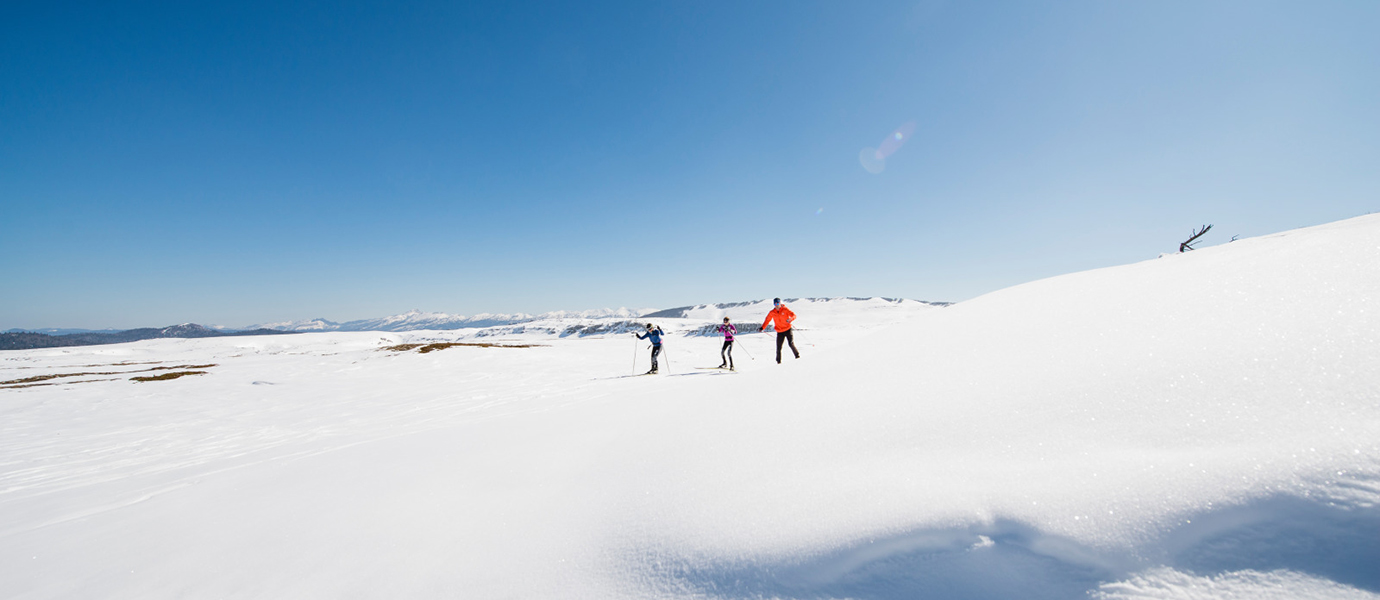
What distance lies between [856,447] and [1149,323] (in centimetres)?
198

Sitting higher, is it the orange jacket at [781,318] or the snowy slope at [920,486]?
the orange jacket at [781,318]

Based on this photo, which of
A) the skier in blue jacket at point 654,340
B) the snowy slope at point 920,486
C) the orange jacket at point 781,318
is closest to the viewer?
the snowy slope at point 920,486

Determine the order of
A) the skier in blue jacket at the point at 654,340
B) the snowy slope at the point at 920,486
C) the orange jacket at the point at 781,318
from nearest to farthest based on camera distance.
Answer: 1. the snowy slope at the point at 920,486
2. the orange jacket at the point at 781,318
3. the skier in blue jacket at the point at 654,340

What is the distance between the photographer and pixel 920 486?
1902mm

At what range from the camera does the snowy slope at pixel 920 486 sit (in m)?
1.41

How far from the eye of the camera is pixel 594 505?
261 cm

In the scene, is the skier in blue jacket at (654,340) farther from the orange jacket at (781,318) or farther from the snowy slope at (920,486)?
the snowy slope at (920,486)

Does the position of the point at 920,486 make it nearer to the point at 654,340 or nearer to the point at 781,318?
the point at 781,318

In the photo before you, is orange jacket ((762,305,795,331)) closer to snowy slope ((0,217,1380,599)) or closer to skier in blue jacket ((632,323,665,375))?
skier in blue jacket ((632,323,665,375))

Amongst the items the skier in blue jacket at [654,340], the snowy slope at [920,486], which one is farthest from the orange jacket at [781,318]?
the snowy slope at [920,486]

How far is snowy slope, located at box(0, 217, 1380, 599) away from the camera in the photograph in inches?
55.6

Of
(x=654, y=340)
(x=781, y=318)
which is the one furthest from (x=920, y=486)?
(x=654, y=340)

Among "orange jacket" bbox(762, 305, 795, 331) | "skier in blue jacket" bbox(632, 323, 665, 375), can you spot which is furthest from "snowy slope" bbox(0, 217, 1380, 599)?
"skier in blue jacket" bbox(632, 323, 665, 375)

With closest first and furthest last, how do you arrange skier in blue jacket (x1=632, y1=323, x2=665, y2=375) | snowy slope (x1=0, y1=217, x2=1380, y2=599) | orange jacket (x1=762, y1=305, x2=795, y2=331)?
snowy slope (x1=0, y1=217, x2=1380, y2=599), orange jacket (x1=762, y1=305, x2=795, y2=331), skier in blue jacket (x1=632, y1=323, x2=665, y2=375)
